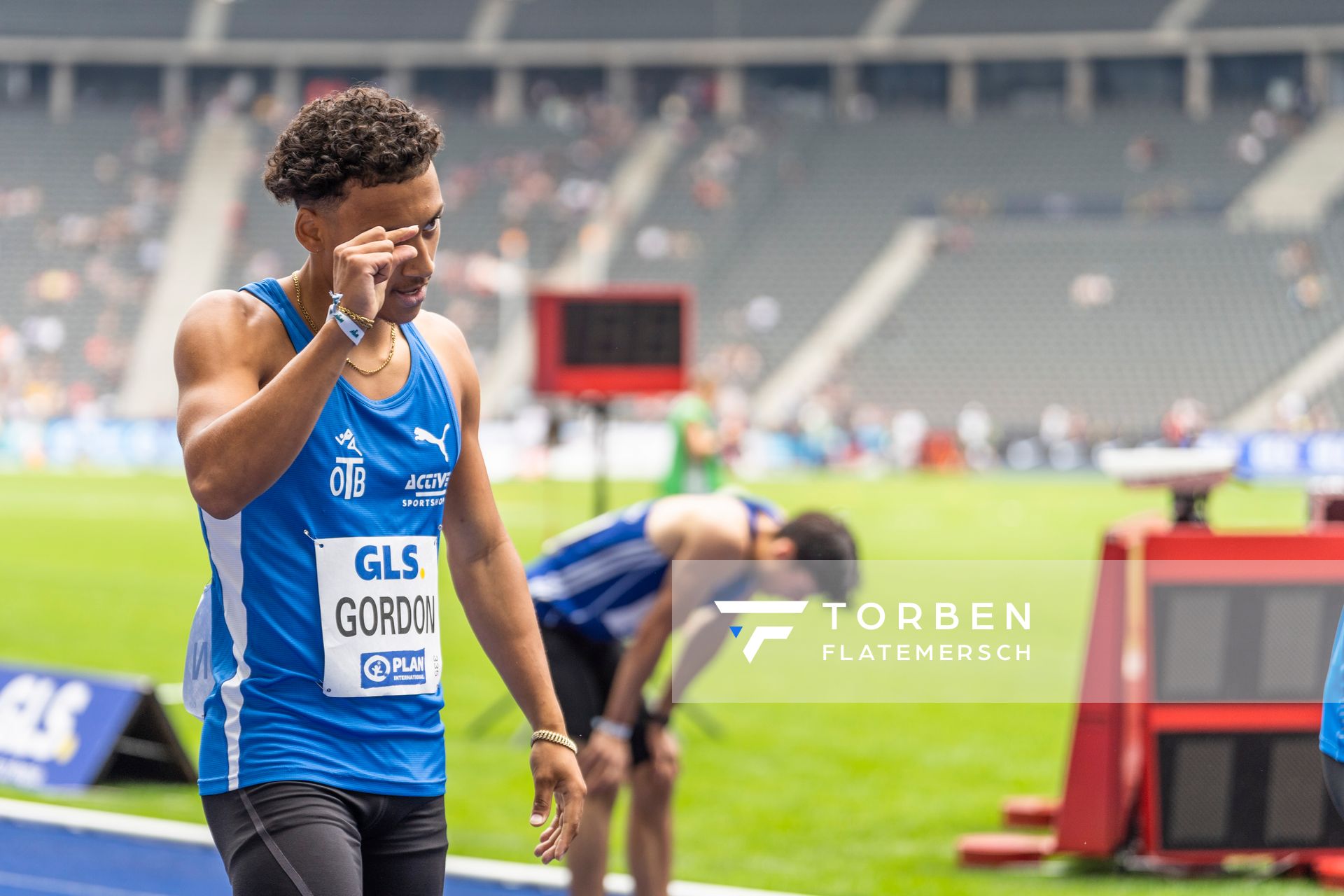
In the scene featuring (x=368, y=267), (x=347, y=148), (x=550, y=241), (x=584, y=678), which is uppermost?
(x=550, y=241)

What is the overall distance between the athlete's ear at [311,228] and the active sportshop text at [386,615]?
560 millimetres

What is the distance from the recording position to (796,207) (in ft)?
154

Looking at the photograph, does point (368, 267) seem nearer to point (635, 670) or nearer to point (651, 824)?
point (635, 670)

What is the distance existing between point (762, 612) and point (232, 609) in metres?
2.30

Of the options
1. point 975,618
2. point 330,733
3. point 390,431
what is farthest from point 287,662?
point 975,618

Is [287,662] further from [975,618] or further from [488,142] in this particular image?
[488,142]

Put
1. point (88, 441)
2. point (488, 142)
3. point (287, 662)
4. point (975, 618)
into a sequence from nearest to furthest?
point (287, 662), point (975, 618), point (88, 441), point (488, 142)

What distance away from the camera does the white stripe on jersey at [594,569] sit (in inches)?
199

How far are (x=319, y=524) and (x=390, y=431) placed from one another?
0.62ft

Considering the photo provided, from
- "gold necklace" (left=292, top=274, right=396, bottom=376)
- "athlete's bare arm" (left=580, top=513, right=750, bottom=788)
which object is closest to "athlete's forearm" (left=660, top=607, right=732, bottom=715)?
"athlete's bare arm" (left=580, top=513, right=750, bottom=788)

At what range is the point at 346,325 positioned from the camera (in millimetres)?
2412

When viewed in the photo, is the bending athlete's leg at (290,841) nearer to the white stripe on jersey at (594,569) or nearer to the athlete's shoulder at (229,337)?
the athlete's shoulder at (229,337)

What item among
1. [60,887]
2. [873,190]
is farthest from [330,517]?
[873,190]

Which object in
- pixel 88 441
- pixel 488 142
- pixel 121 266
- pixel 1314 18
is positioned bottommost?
pixel 88 441
